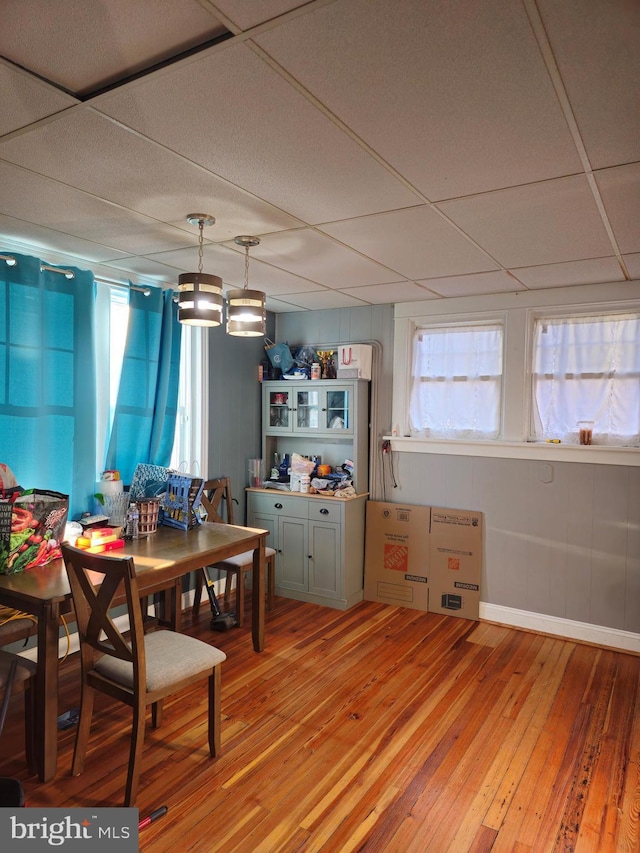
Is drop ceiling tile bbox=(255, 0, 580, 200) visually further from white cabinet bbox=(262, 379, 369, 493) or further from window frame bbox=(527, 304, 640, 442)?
white cabinet bbox=(262, 379, 369, 493)

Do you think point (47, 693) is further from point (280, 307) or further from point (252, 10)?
point (280, 307)

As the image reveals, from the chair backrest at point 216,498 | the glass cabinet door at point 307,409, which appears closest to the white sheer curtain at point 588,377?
the glass cabinet door at point 307,409

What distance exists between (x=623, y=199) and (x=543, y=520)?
2420 millimetres

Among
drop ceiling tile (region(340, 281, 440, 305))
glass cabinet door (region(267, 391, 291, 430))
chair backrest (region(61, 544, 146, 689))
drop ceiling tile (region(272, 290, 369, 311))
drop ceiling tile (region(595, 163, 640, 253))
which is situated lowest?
chair backrest (region(61, 544, 146, 689))

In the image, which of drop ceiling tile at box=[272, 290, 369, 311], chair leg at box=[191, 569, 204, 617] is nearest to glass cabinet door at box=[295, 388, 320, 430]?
drop ceiling tile at box=[272, 290, 369, 311]

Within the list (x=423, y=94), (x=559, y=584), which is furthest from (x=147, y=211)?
(x=559, y=584)

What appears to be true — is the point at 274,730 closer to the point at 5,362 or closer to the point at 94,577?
the point at 94,577

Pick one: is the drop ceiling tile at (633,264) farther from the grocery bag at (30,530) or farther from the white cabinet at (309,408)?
the grocery bag at (30,530)

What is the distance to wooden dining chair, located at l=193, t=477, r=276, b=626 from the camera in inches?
161

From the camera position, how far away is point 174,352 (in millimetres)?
4133

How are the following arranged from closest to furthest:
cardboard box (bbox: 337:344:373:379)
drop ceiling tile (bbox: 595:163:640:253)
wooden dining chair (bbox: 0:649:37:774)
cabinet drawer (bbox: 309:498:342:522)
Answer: drop ceiling tile (bbox: 595:163:640:253), wooden dining chair (bbox: 0:649:37:774), cabinet drawer (bbox: 309:498:342:522), cardboard box (bbox: 337:344:373:379)

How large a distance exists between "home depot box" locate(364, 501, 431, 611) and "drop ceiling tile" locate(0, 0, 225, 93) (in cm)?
364

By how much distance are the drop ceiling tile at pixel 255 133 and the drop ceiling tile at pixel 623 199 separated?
743 mm

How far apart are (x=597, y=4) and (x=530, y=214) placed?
1.31 meters
